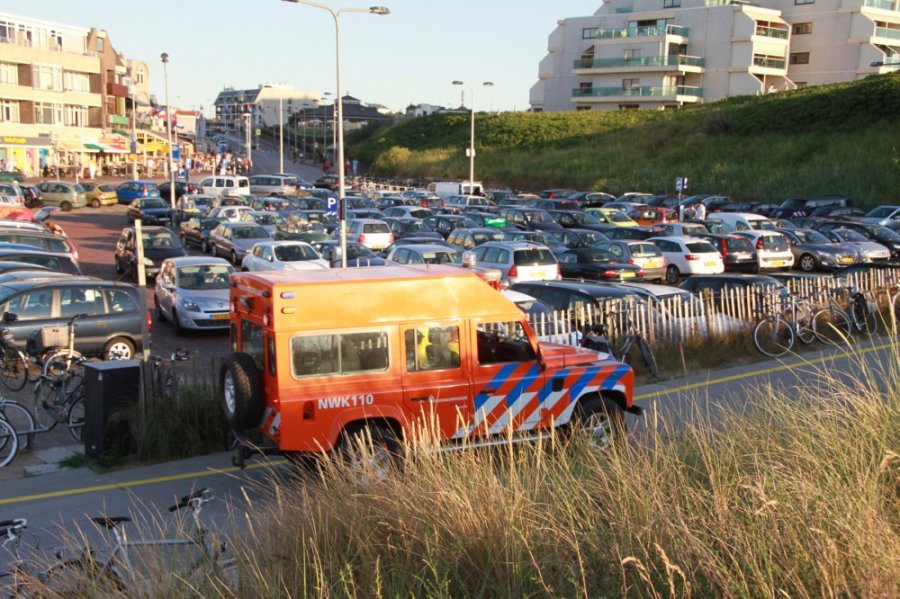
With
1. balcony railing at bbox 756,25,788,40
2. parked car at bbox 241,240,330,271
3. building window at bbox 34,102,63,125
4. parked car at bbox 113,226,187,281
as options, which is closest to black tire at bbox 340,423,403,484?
parked car at bbox 241,240,330,271

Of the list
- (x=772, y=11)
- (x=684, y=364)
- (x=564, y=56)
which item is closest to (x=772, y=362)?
(x=684, y=364)

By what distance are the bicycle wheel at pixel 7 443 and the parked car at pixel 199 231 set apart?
79.9 ft

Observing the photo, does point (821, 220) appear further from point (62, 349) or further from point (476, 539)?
point (476, 539)

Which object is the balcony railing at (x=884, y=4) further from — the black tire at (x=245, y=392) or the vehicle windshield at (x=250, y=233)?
the black tire at (x=245, y=392)

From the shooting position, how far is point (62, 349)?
13289 mm

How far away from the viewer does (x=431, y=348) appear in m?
9.09

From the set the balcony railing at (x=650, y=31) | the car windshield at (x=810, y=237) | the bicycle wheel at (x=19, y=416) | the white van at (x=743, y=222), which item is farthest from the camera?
the balcony railing at (x=650, y=31)

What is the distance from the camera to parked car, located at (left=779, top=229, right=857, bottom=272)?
29.4m

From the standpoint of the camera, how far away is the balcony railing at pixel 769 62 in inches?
3088

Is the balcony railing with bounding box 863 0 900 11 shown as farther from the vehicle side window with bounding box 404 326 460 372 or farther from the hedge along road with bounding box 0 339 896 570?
the vehicle side window with bounding box 404 326 460 372

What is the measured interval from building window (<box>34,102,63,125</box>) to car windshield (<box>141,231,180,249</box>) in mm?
54997

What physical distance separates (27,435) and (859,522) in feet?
31.5

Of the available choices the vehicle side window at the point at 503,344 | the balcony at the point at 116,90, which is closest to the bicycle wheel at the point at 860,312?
the vehicle side window at the point at 503,344

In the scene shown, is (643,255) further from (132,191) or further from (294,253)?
(132,191)
